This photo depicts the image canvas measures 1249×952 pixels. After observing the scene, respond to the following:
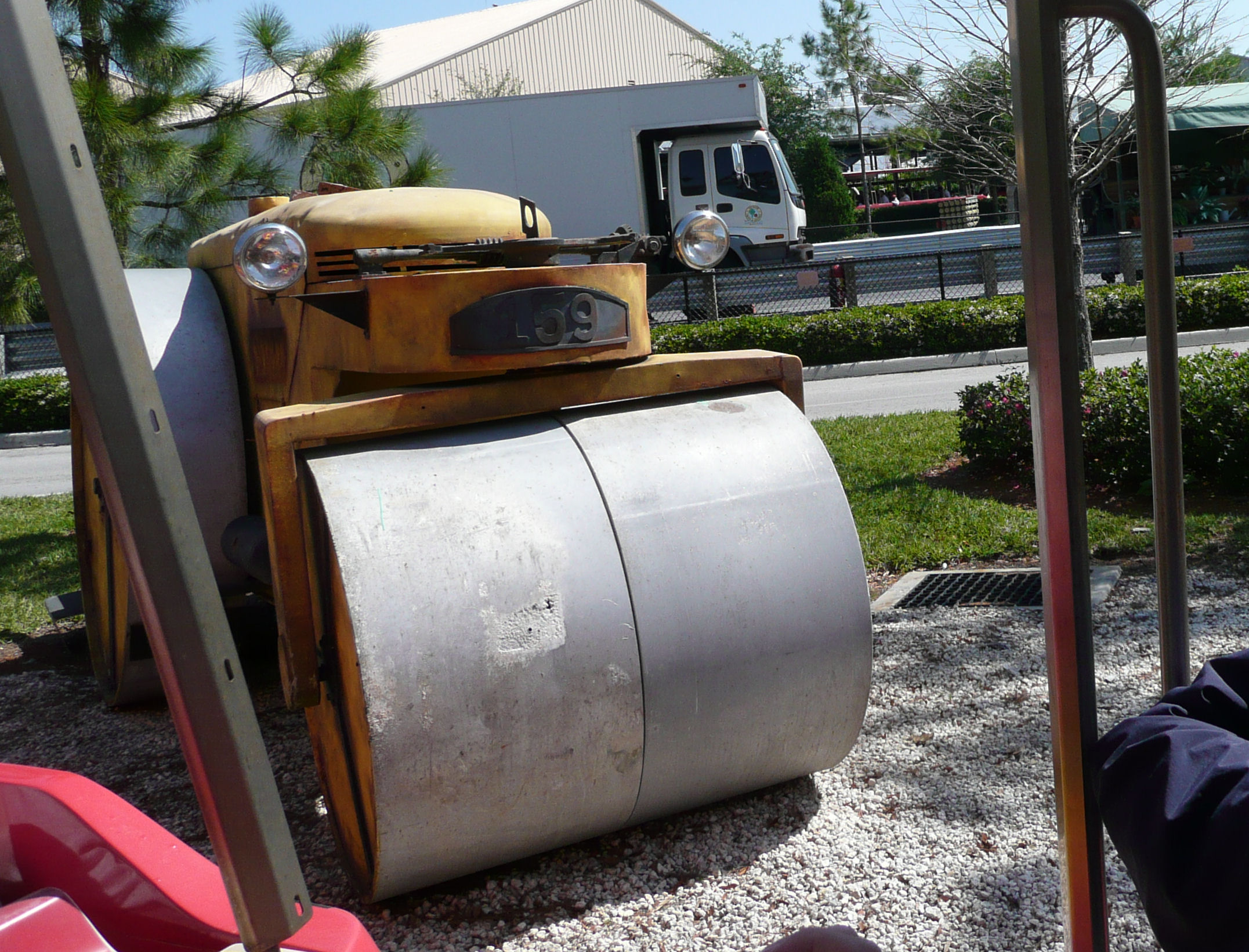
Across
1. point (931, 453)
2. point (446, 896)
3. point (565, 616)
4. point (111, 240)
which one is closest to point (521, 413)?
point (565, 616)

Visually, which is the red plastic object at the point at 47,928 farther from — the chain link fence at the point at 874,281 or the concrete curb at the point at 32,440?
the chain link fence at the point at 874,281

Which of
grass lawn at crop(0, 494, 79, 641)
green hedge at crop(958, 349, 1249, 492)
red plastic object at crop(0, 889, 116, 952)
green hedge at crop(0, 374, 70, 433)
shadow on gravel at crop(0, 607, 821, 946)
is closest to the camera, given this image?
red plastic object at crop(0, 889, 116, 952)

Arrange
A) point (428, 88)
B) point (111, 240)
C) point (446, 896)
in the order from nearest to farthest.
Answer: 1. point (111, 240)
2. point (446, 896)
3. point (428, 88)

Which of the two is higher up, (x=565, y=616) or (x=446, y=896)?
(x=565, y=616)

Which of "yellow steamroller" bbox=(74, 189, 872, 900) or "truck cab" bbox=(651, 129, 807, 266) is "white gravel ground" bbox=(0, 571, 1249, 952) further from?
"truck cab" bbox=(651, 129, 807, 266)

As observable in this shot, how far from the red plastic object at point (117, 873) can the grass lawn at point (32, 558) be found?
4.25m

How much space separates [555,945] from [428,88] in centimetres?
3870

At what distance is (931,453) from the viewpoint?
26.3 feet

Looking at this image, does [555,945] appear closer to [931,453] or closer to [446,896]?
[446,896]

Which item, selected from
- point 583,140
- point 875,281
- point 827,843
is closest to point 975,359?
point 875,281

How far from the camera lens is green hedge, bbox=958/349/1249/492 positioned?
6277 millimetres

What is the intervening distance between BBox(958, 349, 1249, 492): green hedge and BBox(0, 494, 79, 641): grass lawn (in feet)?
18.4

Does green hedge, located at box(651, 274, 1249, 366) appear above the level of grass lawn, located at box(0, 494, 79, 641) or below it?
above

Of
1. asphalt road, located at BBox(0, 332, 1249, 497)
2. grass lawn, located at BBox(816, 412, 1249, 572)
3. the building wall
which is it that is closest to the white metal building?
the building wall
